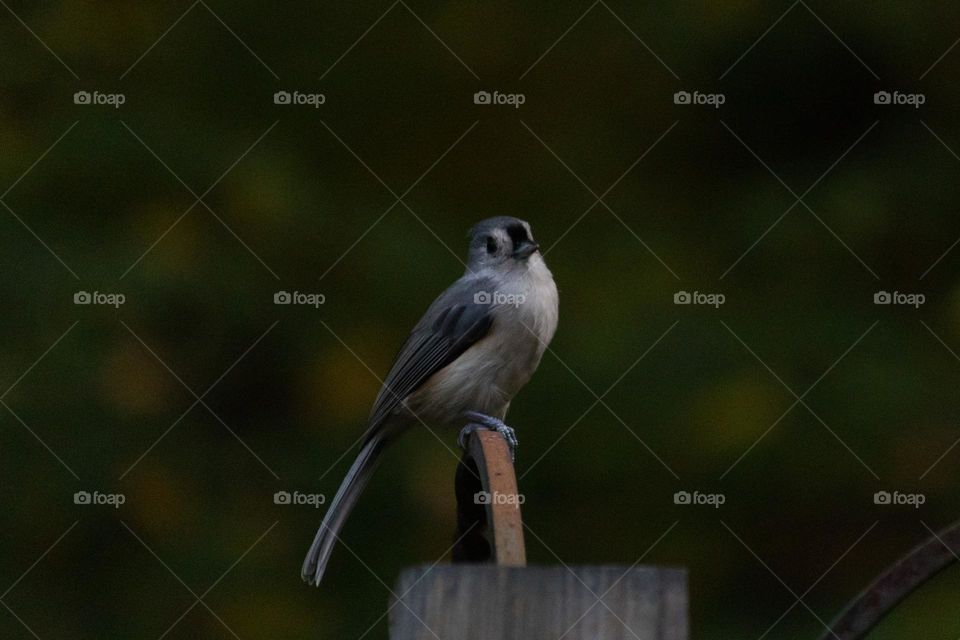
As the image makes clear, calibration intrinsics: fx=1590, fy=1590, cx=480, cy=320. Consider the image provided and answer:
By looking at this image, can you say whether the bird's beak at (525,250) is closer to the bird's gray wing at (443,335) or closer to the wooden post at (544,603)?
the bird's gray wing at (443,335)

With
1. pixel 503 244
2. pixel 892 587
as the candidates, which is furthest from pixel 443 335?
pixel 892 587

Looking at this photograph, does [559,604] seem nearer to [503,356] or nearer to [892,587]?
[892,587]

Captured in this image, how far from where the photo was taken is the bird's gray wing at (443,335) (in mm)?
4168

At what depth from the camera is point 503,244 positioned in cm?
409

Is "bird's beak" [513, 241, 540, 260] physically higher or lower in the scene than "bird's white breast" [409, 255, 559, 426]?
higher

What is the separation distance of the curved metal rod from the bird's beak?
189cm

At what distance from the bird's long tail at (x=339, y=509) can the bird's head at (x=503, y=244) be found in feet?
1.79

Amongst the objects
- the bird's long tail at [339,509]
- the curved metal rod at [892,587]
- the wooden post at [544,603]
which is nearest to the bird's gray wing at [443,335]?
the bird's long tail at [339,509]

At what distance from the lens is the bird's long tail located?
344cm

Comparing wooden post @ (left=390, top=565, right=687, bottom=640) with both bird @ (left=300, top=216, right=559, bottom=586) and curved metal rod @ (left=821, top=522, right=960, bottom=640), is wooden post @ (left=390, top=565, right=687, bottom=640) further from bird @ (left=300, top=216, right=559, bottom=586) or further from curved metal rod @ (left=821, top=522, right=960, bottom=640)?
bird @ (left=300, top=216, right=559, bottom=586)

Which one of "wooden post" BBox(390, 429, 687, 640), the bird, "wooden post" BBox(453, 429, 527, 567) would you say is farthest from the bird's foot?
"wooden post" BBox(390, 429, 687, 640)

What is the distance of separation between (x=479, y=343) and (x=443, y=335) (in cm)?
11

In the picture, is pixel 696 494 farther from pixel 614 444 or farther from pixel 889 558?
pixel 889 558

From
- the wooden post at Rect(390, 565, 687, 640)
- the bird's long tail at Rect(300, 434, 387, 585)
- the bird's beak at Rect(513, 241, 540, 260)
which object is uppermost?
the bird's beak at Rect(513, 241, 540, 260)
